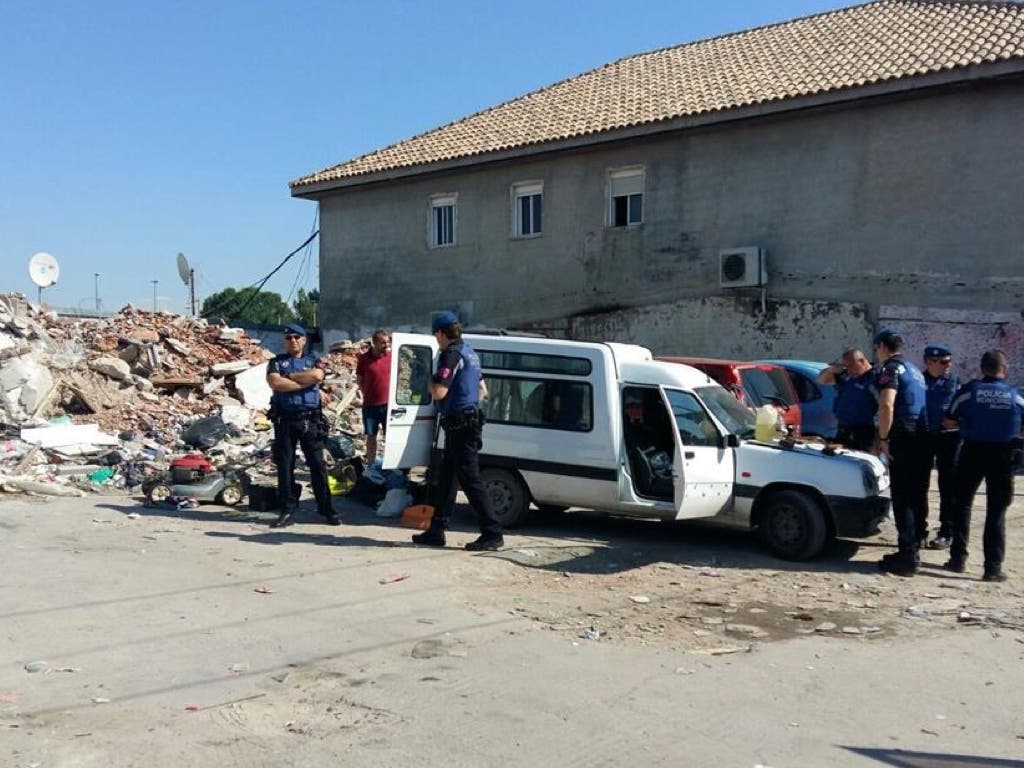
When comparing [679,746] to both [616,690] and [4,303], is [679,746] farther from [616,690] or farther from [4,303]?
[4,303]

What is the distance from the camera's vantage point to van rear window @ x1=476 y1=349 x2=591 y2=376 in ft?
30.5

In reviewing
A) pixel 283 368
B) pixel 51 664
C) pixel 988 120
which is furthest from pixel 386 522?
pixel 988 120

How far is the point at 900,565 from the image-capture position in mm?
7883

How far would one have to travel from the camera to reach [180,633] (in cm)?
586

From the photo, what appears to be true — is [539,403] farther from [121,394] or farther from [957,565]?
[121,394]

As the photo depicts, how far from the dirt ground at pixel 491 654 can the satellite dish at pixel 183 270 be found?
19.2 metres

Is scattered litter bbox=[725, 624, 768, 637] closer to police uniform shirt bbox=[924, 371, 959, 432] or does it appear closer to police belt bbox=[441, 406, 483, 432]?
police belt bbox=[441, 406, 483, 432]

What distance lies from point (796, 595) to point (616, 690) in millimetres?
2785

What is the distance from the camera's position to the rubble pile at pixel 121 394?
1260 cm

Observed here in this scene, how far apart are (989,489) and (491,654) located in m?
4.62

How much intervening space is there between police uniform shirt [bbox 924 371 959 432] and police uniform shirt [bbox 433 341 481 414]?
3.98 meters

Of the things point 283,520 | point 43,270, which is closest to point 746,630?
point 283,520

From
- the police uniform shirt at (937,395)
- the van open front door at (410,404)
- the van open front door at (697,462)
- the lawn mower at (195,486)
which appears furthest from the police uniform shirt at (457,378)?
the police uniform shirt at (937,395)

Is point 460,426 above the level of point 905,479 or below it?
above
